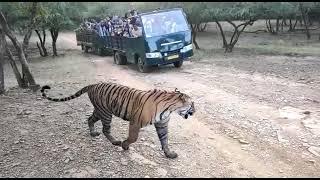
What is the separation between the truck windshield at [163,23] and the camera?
14.6 m

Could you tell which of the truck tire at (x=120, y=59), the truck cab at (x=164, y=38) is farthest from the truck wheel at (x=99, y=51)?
the truck cab at (x=164, y=38)

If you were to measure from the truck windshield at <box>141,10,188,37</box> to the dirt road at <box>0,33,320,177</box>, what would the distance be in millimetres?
2452

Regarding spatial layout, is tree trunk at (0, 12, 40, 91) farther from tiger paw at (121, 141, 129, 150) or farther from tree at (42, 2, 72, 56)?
tree at (42, 2, 72, 56)

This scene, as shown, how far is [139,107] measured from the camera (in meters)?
5.84

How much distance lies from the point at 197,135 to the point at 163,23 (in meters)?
8.10

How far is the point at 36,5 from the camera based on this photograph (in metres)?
12.8

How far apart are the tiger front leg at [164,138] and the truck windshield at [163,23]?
8738 mm

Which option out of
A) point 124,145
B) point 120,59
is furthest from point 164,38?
point 124,145

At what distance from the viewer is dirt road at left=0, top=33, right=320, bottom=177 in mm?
5961

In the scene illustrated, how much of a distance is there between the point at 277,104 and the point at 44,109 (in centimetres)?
520

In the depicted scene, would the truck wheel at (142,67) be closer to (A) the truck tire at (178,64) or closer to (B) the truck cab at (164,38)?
(B) the truck cab at (164,38)

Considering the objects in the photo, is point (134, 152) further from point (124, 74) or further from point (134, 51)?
point (134, 51)

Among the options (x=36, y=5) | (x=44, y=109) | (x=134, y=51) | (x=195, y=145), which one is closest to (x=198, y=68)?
(x=134, y=51)

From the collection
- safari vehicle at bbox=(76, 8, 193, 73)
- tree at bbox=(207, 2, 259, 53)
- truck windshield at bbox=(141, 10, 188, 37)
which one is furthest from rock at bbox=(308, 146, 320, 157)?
tree at bbox=(207, 2, 259, 53)
